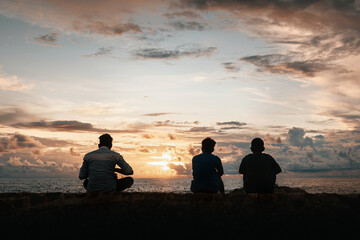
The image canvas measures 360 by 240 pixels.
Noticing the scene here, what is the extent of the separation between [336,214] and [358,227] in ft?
3.25

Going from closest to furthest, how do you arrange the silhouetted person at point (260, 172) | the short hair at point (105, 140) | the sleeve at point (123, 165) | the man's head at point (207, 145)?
1. the sleeve at point (123, 165)
2. the short hair at point (105, 140)
3. the silhouetted person at point (260, 172)
4. the man's head at point (207, 145)

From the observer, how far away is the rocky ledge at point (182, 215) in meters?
5.48

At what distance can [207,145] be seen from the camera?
10.3 metres

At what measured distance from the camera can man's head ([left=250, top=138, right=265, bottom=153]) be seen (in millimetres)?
10492

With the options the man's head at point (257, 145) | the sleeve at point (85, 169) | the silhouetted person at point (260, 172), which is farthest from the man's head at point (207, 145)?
the sleeve at point (85, 169)

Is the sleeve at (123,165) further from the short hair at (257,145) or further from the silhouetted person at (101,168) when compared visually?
the short hair at (257,145)

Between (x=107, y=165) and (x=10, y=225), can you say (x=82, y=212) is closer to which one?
(x=10, y=225)

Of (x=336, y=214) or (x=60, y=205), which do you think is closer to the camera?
(x=336, y=214)

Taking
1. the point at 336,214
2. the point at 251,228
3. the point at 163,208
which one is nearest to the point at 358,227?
the point at 336,214

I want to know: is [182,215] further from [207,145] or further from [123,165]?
[207,145]

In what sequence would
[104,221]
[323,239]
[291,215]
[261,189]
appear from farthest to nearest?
[261,189] → [291,215] → [104,221] → [323,239]

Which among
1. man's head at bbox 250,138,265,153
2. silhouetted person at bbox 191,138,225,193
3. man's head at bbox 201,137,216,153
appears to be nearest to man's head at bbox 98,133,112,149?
silhouetted person at bbox 191,138,225,193

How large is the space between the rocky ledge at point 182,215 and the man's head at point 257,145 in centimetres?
232

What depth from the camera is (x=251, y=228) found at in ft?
18.7
